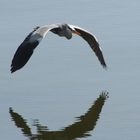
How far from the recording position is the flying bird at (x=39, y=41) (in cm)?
1032

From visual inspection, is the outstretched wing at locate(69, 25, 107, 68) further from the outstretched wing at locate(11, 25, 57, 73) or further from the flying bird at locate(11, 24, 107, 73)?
the outstretched wing at locate(11, 25, 57, 73)

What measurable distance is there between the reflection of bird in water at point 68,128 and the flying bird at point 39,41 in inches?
23.4

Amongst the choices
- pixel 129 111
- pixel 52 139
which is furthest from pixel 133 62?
pixel 52 139

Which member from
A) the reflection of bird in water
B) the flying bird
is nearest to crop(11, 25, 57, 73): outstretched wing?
the flying bird

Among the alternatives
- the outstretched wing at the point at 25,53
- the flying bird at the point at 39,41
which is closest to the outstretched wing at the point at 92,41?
the flying bird at the point at 39,41

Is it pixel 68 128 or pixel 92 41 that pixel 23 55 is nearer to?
pixel 68 128

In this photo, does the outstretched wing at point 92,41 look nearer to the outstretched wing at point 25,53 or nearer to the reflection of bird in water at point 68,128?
the outstretched wing at point 25,53

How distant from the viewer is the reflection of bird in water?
945 cm

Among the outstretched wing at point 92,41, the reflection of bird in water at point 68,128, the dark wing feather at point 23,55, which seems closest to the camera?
the reflection of bird in water at point 68,128

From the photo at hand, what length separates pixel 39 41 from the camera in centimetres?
1041

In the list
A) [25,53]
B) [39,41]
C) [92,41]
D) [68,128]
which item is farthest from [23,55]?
[92,41]

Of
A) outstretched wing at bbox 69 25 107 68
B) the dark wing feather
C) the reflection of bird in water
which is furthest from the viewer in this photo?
outstretched wing at bbox 69 25 107 68

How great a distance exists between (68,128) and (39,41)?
1.24m

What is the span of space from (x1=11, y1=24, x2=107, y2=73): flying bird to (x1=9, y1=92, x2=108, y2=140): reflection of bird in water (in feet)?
1.95
